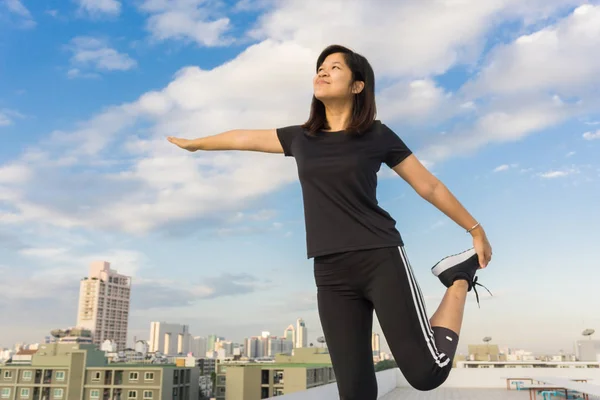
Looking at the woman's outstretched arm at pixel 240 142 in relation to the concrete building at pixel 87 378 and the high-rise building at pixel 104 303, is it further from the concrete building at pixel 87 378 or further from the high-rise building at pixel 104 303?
the high-rise building at pixel 104 303

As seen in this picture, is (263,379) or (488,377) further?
(263,379)

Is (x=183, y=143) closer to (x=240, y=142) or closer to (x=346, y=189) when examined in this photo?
(x=240, y=142)

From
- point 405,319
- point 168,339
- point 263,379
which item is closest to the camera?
point 405,319

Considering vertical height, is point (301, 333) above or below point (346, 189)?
above

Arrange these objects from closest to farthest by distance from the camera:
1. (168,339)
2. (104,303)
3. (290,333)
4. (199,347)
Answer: (104,303) → (290,333) → (168,339) → (199,347)

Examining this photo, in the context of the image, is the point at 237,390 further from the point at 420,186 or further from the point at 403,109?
the point at 420,186

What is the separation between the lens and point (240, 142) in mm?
1789

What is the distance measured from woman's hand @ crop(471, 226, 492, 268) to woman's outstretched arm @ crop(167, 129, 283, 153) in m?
0.72

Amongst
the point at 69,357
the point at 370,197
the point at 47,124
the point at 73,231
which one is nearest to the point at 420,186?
the point at 370,197

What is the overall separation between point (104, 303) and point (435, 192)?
90302 mm

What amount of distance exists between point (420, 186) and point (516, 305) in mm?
6464

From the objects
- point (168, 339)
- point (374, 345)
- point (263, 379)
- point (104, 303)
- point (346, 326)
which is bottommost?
point (263, 379)

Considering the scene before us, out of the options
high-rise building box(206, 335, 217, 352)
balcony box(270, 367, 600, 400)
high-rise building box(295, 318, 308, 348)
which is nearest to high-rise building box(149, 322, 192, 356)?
high-rise building box(206, 335, 217, 352)

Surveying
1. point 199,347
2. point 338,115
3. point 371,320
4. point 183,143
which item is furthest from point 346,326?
point 199,347
